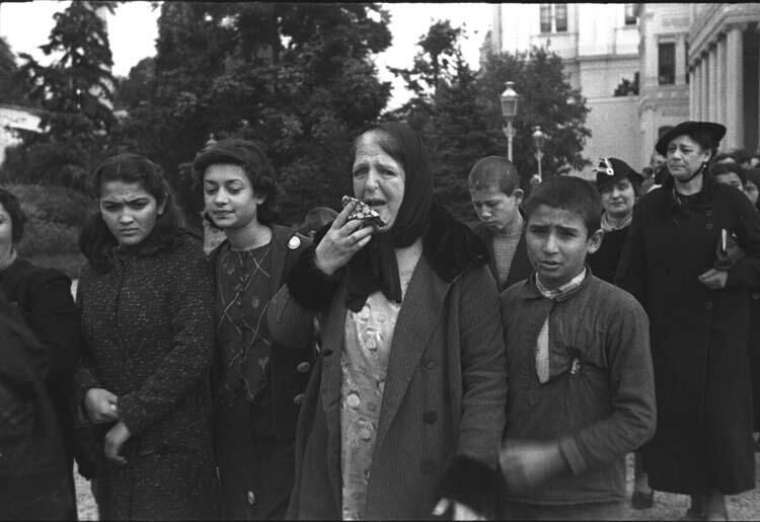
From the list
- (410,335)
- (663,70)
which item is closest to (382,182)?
(410,335)

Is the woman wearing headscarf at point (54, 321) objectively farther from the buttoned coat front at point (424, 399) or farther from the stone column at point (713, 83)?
the stone column at point (713, 83)

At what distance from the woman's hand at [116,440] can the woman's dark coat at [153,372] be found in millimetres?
44

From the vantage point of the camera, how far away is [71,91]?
1694 inches

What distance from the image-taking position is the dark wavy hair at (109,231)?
396 centimetres

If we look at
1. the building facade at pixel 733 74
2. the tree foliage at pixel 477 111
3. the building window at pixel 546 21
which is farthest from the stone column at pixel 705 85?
the building window at pixel 546 21

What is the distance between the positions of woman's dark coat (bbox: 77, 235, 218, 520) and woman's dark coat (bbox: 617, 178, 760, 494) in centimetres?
273

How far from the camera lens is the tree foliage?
30.9 m

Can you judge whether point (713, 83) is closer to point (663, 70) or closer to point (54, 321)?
point (663, 70)

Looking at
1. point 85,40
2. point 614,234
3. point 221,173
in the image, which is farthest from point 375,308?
point 85,40

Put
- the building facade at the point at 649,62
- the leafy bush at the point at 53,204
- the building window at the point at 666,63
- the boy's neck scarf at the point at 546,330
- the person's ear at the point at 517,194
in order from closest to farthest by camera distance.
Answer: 1. the boy's neck scarf at the point at 546,330
2. the person's ear at the point at 517,194
3. the leafy bush at the point at 53,204
4. the building facade at the point at 649,62
5. the building window at the point at 666,63


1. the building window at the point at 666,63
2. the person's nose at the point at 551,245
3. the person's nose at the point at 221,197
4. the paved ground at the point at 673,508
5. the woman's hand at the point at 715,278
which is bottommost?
the paved ground at the point at 673,508

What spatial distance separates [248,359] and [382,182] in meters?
1.23

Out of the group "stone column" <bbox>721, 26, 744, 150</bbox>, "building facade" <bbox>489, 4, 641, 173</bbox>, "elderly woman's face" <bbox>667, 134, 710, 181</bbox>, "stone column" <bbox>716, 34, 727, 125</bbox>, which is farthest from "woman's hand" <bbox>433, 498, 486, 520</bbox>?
"building facade" <bbox>489, 4, 641, 173</bbox>

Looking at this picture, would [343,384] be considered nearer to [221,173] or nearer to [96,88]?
[221,173]
